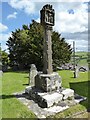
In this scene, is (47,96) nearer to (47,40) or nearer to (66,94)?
(66,94)

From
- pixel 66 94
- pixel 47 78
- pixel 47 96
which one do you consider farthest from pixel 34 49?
pixel 47 96

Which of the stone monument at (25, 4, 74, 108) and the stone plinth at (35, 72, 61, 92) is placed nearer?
the stone monument at (25, 4, 74, 108)

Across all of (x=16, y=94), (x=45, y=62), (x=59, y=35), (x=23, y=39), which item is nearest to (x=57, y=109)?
(x=45, y=62)

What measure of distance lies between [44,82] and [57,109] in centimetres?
183

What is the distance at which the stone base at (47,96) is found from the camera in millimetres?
9070

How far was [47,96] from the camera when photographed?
9422 mm

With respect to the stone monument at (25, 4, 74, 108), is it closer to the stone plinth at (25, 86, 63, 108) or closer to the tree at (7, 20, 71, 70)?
the stone plinth at (25, 86, 63, 108)

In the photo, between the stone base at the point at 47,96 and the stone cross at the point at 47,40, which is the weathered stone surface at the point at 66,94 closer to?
the stone base at the point at 47,96

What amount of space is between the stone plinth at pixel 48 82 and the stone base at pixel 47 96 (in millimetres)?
240

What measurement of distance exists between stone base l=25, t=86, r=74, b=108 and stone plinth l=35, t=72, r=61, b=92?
0.24 metres

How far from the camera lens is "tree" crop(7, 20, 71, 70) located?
26.2m

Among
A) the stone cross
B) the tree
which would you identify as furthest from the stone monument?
the tree

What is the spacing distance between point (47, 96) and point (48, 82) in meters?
0.86

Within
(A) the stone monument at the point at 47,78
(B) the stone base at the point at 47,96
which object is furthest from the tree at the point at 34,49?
(B) the stone base at the point at 47,96
